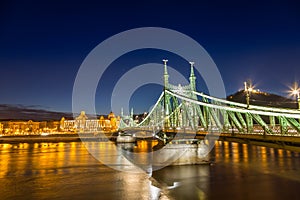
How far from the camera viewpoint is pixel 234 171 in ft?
30.7

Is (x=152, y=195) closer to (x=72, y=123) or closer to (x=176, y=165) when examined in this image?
(x=176, y=165)

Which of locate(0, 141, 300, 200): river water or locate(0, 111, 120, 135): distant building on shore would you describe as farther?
locate(0, 111, 120, 135): distant building on shore

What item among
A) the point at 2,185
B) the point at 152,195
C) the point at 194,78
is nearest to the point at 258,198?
the point at 152,195

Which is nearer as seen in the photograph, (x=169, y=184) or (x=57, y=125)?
(x=169, y=184)

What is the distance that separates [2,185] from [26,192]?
167 cm

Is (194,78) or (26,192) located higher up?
(194,78)

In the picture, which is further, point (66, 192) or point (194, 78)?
point (194, 78)

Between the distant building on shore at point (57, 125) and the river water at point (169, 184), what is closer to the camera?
the river water at point (169, 184)

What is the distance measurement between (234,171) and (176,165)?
2.02m

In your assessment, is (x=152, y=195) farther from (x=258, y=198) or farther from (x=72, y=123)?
(x=72, y=123)

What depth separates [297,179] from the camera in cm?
789

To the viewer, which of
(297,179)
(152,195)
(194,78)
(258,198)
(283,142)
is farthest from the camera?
(194,78)

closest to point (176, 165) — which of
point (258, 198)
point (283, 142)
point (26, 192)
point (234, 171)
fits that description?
point (234, 171)

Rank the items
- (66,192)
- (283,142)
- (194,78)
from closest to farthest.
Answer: (66,192) < (283,142) < (194,78)
